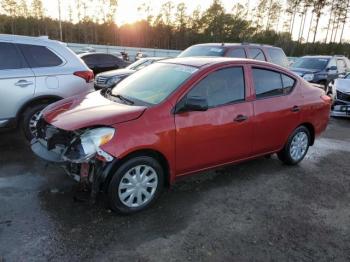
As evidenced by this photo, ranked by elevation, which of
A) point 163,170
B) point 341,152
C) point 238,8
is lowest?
point 341,152

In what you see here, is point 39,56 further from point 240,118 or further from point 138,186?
point 240,118

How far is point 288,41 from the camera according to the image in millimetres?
46375

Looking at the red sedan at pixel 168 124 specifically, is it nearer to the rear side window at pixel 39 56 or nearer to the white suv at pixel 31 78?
the white suv at pixel 31 78

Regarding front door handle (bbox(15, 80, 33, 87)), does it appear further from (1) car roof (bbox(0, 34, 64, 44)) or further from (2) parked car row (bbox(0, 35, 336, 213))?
(1) car roof (bbox(0, 34, 64, 44))

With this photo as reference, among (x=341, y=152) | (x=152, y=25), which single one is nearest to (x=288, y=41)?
(x=152, y=25)

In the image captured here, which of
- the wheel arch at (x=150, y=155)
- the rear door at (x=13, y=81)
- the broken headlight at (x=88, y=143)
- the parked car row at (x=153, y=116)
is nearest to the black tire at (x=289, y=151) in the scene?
the parked car row at (x=153, y=116)

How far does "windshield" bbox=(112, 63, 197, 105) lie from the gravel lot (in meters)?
1.26

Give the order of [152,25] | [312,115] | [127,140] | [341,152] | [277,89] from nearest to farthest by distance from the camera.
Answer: [127,140]
[277,89]
[312,115]
[341,152]
[152,25]

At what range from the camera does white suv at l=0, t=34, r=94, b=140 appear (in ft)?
18.0

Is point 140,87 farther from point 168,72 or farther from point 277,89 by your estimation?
point 277,89

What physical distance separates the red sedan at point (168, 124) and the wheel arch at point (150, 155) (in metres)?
0.01

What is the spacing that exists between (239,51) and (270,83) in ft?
13.6

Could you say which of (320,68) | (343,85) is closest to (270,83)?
(343,85)

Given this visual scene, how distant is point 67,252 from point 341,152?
5486 mm
